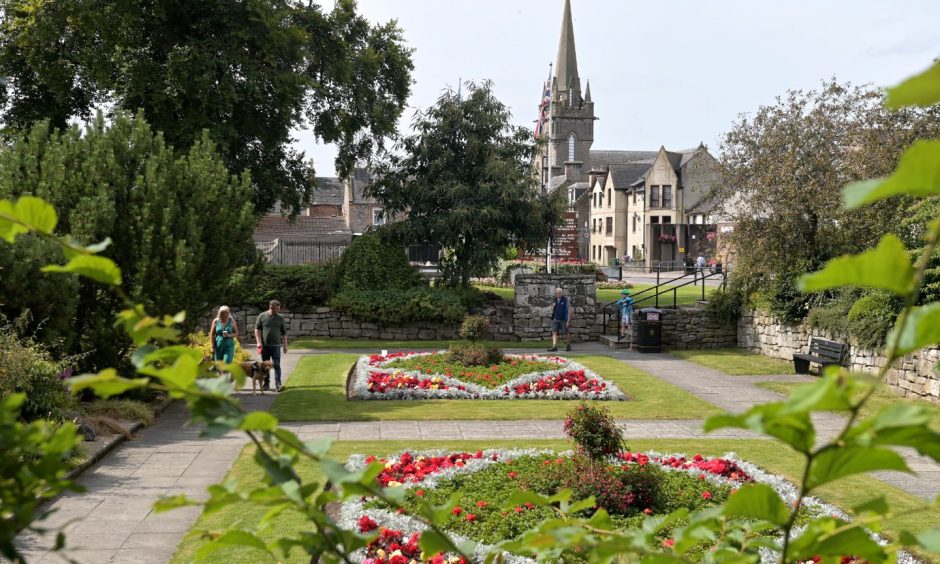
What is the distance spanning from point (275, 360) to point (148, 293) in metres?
3.37

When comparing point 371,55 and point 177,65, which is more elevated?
point 371,55

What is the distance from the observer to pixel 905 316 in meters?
1.26

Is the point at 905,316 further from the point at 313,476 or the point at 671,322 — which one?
the point at 671,322

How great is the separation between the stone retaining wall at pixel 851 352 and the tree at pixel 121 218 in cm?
1206

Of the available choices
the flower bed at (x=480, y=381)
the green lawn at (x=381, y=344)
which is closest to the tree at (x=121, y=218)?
the flower bed at (x=480, y=381)

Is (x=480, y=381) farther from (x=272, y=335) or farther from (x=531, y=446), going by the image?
(x=531, y=446)

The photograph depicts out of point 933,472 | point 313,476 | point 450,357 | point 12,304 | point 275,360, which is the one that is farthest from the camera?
point 450,357

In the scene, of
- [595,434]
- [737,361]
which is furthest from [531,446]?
[737,361]

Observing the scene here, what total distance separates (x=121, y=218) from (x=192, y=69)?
9518 mm

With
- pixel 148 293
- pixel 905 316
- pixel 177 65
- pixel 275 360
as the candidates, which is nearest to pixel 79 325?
pixel 148 293

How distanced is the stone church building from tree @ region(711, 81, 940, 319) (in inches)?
1238

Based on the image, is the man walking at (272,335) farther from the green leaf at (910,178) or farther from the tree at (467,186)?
the green leaf at (910,178)

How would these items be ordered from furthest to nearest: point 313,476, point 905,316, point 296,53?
point 296,53 < point 313,476 < point 905,316

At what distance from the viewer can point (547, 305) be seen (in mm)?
26828
